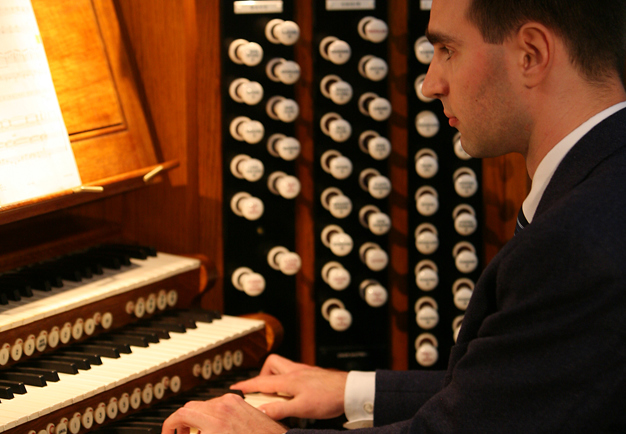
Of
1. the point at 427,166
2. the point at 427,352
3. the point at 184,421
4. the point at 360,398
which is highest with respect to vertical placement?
the point at 427,166

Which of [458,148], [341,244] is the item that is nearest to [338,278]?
[341,244]

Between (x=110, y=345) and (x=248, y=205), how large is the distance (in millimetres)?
563

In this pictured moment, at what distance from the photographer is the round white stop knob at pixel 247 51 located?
191 cm

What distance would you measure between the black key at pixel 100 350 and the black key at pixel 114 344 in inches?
0.5

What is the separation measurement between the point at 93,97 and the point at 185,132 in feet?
0.89

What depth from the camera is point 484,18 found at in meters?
1.21

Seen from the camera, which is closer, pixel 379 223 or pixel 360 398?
pixel 360 398

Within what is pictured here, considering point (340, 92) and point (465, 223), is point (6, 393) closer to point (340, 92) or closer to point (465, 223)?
point (340, 92)

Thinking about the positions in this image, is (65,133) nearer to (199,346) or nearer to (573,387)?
(199,346)

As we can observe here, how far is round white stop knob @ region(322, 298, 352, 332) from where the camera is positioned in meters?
2.02

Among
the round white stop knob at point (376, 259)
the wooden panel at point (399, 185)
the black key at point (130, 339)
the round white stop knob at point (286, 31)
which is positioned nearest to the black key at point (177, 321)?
the black key at point (130, 339)

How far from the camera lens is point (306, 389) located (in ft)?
5.08

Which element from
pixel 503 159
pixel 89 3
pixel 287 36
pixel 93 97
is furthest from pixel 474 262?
pixel 89 3

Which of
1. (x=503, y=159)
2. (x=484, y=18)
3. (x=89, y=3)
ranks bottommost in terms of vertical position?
(x=503, y=159)
